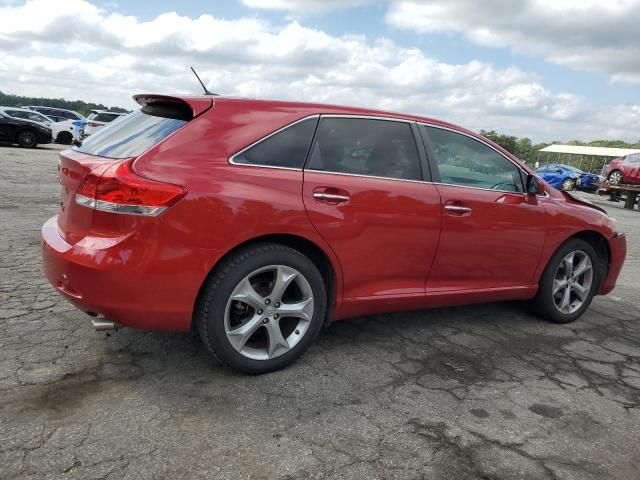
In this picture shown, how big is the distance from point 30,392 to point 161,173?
1.30 m

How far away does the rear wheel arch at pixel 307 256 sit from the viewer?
2.96m

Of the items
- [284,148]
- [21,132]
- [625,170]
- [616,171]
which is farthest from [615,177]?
[21,132]

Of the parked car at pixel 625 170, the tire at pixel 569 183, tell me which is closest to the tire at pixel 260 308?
the parked car at pixel 625 170

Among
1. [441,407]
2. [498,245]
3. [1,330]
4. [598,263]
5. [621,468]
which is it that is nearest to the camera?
[621,468]

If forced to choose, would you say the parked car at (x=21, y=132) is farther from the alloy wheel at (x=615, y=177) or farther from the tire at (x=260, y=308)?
the alloy wheel at (x=615, y=177)

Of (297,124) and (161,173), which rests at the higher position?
(297,124)

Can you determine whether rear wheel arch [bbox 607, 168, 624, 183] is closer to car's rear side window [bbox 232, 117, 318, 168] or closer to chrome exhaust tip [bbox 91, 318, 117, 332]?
car's rear side window [bbox 232, 117, 318, 168]

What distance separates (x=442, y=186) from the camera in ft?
12.2

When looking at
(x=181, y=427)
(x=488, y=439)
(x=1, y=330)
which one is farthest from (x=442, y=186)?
(x=1, y=330)

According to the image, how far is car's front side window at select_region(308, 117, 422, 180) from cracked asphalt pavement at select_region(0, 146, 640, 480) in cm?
121

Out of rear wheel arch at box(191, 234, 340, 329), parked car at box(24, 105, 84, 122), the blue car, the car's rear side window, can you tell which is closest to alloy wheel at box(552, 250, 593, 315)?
rear wheel arch at box(191, 234, 340, 329)

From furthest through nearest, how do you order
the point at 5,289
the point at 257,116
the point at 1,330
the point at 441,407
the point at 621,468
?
the point at 5,289, the point at 1,330, the point at 257,116, the point at 441,407, the point at 621,468

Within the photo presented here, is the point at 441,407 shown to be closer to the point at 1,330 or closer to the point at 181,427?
the point at 181,427

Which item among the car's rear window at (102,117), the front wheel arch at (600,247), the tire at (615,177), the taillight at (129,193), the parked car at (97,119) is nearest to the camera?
the taillight at (129,193)
